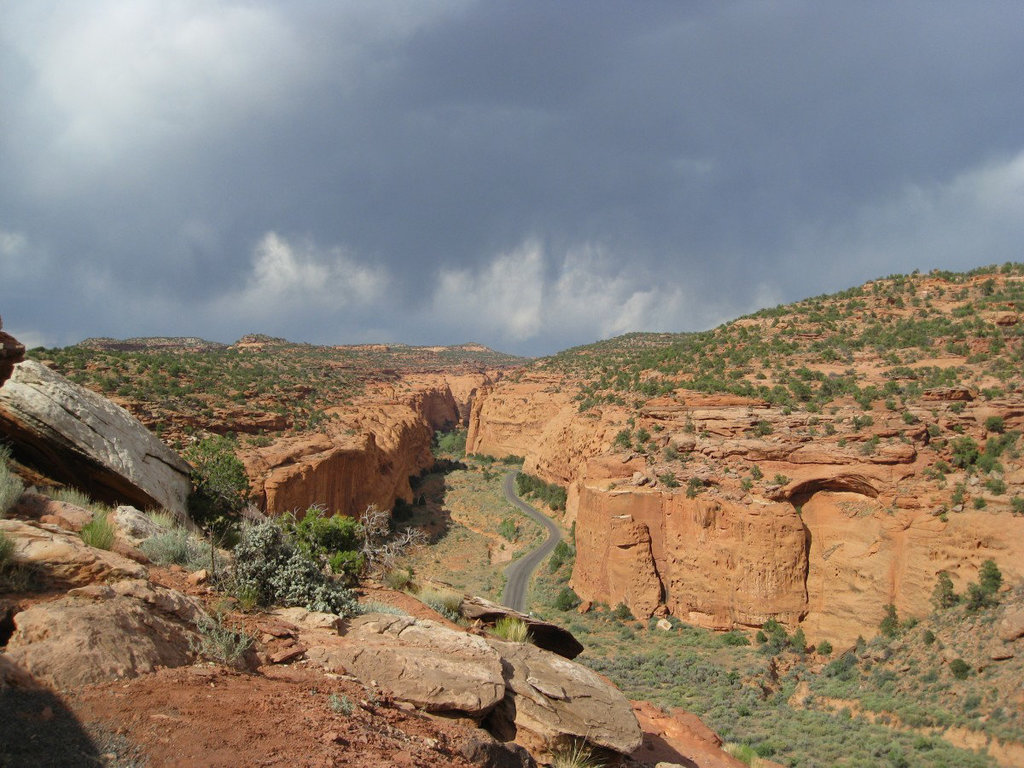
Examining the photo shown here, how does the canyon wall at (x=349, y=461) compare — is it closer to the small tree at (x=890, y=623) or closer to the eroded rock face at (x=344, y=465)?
the eroded rock face at (x=344, y=465)

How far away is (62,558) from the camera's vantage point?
15.6ft

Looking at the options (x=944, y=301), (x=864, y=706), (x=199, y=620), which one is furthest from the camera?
(x=944, y=301)

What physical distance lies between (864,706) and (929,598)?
4.73 meters

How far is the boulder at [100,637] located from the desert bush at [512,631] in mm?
5058

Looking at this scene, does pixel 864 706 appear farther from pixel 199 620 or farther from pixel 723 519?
pixel 199 620

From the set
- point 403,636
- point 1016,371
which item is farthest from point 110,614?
point 1016,371

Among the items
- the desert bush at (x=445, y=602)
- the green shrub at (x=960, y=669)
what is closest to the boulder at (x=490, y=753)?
the desert bush at (x=445, y=602)

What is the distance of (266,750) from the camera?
355cm

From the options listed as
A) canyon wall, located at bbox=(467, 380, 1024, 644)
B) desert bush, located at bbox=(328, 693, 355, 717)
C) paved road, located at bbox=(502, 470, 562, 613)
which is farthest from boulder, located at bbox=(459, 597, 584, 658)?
canyon wall, located at bbox=(467, 380, 1024, 644)

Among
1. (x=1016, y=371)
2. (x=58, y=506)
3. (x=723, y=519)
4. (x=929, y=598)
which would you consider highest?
(x=1016, y=371)

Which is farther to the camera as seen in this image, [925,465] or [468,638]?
[925,465]

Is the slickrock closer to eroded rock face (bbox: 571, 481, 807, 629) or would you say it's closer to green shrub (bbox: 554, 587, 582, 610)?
eroded rock face (bbox: 571, 481, 807, 629)

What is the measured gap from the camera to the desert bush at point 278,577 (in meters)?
6.44

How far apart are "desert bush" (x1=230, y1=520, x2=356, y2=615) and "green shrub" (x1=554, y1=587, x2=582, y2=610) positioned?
1962 centimetres
